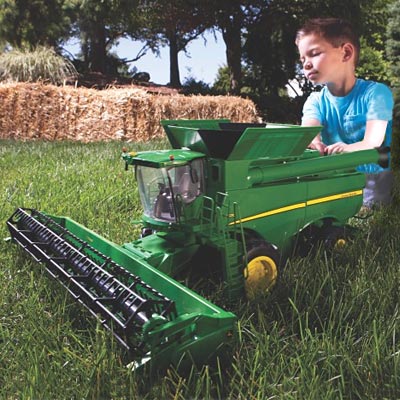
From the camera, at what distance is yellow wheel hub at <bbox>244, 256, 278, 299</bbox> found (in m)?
2.33

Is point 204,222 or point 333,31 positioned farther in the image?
point 333,31

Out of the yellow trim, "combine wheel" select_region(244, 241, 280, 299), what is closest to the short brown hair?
the yellow trim

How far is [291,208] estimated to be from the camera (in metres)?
2.69

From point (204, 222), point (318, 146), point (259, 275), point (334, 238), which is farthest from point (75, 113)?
point (259, 275)

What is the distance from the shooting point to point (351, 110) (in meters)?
3.40

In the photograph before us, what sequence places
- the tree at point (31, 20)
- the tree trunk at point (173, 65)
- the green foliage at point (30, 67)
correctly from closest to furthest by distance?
1. the green foliage at point (30, 67)
2. the tree at point (31, 20)
3. the tree trunk at point (173, 65)

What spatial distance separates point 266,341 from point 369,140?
5.97 ft

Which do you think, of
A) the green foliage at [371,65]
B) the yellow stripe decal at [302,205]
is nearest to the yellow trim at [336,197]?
the yellow stripe decal at [302,205]

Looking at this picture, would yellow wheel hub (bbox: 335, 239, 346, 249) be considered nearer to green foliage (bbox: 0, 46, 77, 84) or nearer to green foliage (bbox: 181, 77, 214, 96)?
green foliage (bbox: 0, 46, 77, 84)

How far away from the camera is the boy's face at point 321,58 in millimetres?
3172

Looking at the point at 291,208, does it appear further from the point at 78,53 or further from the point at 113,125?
the point at 78,53

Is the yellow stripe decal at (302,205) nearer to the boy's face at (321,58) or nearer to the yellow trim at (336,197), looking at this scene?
the yellow trim at (336,197)

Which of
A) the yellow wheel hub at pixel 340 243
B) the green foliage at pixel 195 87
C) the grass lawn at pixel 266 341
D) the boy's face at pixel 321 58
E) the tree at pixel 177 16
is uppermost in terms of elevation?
the tree at pixel 177 16

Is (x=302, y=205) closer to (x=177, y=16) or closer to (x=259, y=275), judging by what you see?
(x=259, y=275)
